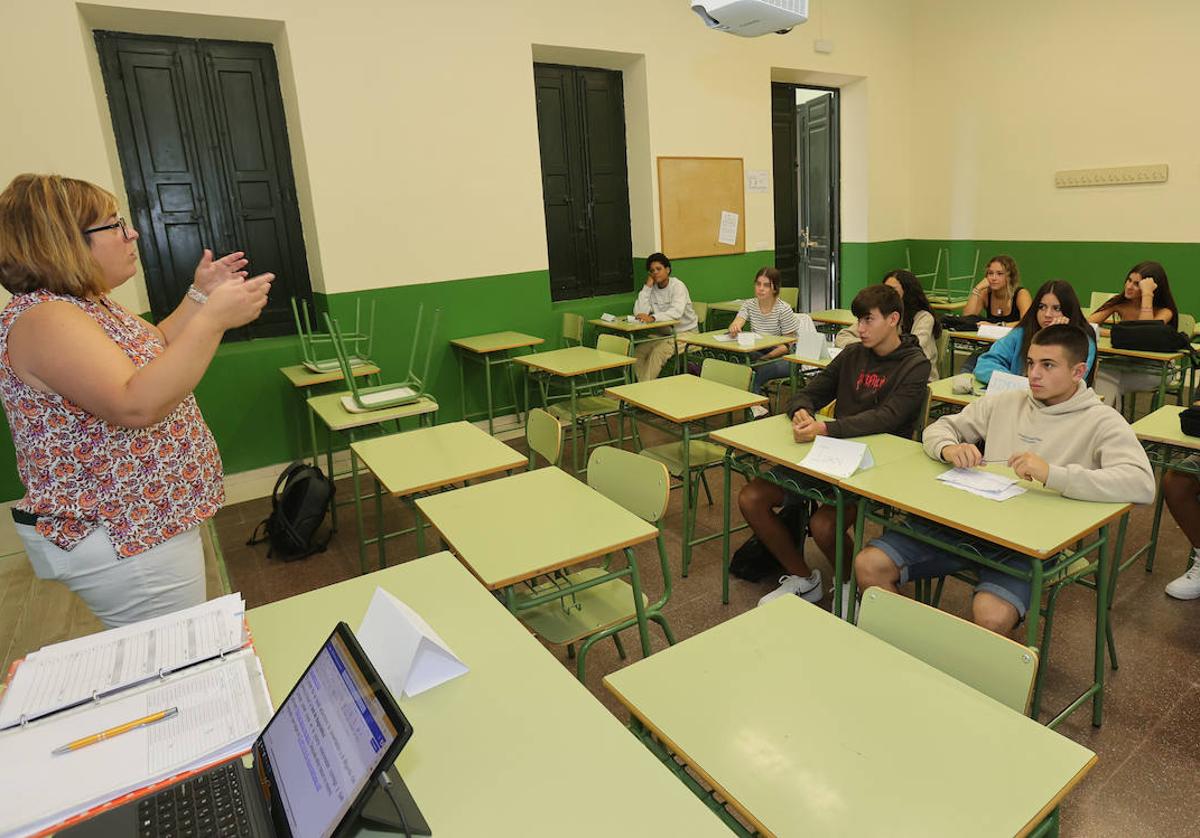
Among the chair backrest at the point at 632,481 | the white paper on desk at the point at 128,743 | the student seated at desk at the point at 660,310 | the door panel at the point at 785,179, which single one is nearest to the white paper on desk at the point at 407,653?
the white paper on desk at the point at 128,743

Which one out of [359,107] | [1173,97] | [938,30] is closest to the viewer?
[359,107]

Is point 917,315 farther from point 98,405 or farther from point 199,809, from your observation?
point 199,809

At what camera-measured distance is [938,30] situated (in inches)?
275

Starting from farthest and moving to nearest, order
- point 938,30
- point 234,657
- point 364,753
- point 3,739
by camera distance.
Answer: point 938,30, point 234,657, point 3,739, point 364,753

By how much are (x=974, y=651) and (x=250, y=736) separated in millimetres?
1255

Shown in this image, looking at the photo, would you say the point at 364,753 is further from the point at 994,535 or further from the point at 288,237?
the point at 288,237

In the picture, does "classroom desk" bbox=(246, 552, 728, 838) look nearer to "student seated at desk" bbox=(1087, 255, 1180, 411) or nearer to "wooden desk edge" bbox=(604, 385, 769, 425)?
"wooden desk edge" bbox=(604, 385, 769, 425)

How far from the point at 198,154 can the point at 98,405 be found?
3898mm

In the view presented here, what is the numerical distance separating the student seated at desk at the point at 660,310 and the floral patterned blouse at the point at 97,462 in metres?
4.24

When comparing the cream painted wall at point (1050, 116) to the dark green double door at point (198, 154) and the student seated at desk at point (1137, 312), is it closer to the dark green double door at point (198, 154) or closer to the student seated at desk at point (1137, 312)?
the student seated at desk at point (1137, 312)

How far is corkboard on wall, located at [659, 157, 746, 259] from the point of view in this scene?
5949 mm

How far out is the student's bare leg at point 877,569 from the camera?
2240 millimetres

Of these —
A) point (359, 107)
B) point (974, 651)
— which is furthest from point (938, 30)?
point (974, 651)

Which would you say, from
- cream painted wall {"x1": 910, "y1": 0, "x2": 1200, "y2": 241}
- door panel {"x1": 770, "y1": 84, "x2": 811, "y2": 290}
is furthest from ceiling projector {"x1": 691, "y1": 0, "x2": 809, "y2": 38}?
cream painted wall {"x1": 910, "y1": 0, "x2": 1200, "y2": 241}
